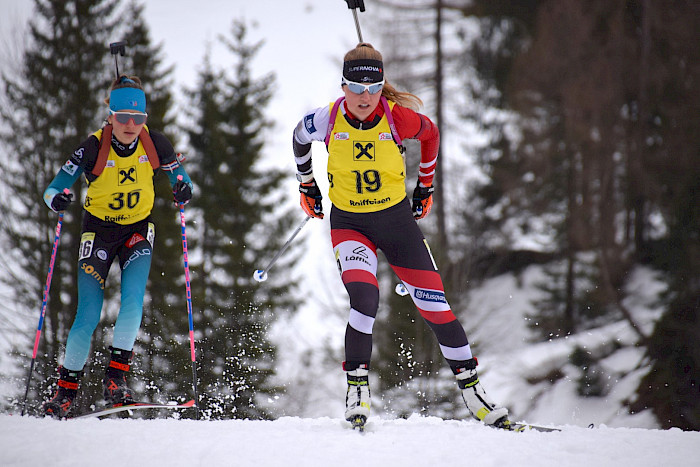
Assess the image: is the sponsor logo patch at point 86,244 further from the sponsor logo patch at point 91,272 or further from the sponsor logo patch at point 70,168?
the sponsor logo patch at point 70,168

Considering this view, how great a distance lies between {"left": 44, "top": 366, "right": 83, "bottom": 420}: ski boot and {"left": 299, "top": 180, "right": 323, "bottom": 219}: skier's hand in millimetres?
1993

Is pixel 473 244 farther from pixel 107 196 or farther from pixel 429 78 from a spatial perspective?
pixel 107 196

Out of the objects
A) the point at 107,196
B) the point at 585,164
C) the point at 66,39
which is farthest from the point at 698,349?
the point at 66,39

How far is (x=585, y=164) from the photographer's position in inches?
662

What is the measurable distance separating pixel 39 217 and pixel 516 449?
38.2 ft

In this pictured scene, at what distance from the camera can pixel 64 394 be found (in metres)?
4.04

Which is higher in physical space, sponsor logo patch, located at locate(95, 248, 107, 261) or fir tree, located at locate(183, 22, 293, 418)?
fir tree, located at locate(183, 22, 293, 418)

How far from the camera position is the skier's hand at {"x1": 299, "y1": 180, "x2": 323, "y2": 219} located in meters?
4.05

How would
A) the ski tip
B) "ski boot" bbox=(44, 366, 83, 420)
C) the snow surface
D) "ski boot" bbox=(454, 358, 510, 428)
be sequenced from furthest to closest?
1. "ski boot" bbox=(44, 366, 83, 420)
2. "ski boot" bbox=(454, 358, 510, 428)
3. the ski tip
4. the snow surface

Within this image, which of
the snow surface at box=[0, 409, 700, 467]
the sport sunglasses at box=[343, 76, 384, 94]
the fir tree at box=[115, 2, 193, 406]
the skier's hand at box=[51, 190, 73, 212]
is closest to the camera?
the snow surface at box=[0, 409, 700, 467]

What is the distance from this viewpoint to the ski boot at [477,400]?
3.34 metres

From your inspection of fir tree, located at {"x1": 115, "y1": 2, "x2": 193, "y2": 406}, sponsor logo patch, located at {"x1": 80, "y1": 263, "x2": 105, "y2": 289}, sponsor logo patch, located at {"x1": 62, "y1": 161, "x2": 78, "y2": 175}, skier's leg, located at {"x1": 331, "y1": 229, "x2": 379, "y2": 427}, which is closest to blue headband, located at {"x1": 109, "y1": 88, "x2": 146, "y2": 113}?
sponsor logo patch, located at {"x1": 62, "y1": 161, "x2": 78, "y2": 175}

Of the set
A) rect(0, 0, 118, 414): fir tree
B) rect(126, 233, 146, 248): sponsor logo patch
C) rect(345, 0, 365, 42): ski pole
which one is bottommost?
rect(126, 233, 146, 248): sponsor logo patch

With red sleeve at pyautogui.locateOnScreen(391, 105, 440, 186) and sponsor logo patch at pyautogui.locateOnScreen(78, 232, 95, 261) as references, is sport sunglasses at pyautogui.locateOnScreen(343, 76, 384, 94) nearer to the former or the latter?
red sleeve at pyautogui.locateOnScreen(391, 105, 440, 186)
